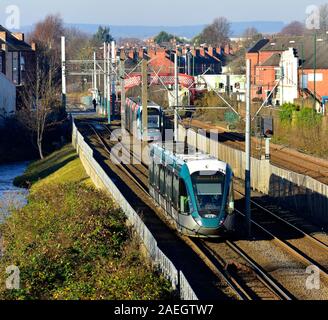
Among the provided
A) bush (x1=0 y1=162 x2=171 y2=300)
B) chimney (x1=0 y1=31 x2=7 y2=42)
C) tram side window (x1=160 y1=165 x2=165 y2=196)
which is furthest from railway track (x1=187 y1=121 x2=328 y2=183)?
chimney (x1=0 y1=31 x2=7 y2=42)

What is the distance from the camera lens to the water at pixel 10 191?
1328 inches

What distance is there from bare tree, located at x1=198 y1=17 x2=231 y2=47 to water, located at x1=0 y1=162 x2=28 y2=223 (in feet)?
370

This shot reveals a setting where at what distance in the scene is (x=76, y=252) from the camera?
23.3 meters

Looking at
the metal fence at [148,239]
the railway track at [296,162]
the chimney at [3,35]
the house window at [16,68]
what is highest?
the chimney at [3,35]

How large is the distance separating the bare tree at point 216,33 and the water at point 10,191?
113 meters

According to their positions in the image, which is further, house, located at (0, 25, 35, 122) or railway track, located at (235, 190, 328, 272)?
house, located at (0, 25, 35, 122)

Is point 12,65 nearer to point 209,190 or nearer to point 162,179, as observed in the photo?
point 162,179

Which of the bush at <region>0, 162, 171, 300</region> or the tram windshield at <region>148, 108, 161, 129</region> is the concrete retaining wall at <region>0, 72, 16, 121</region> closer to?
the tram windshield at <region>148, 108, 161, 129</region>

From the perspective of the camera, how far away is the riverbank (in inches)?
712

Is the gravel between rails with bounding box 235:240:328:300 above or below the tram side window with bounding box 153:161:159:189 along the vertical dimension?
below

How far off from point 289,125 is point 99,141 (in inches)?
489

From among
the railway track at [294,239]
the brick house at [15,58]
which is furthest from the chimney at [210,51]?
the railway track at [294,239]

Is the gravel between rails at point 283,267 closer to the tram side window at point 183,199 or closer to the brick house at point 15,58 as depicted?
the tram side window at point 183,199
